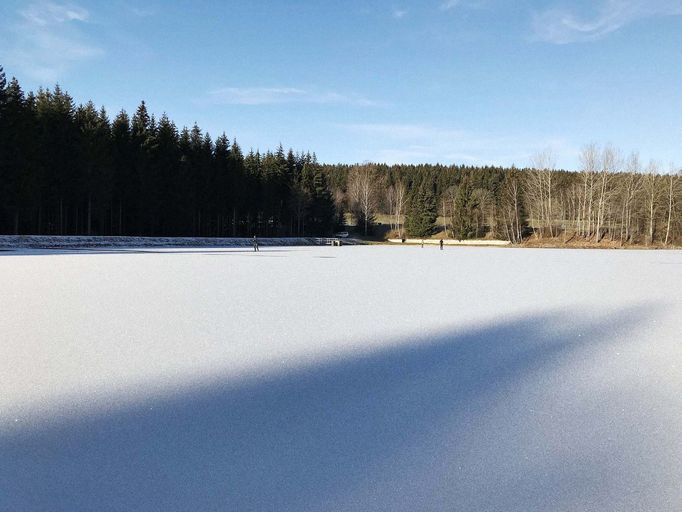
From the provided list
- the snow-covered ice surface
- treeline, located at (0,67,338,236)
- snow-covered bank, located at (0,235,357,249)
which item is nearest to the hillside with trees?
treeline, located at (0,67,338,236)

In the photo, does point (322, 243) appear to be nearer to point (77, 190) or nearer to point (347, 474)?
point (77, 190)

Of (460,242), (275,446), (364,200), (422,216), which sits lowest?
(275,446)

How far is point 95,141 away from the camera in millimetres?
44594

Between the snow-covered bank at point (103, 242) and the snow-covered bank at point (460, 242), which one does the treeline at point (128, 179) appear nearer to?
the snow-covered bank at point (103, 242)

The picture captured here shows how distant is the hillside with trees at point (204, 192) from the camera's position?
4109 cm

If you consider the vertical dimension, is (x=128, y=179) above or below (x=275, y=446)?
above

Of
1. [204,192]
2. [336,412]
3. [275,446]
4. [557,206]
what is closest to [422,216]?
[557,206]

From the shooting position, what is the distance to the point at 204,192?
56.7 metres

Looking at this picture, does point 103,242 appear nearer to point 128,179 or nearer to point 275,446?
point 128,179

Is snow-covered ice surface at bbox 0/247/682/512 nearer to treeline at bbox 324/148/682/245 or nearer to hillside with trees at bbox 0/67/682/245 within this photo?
hillside with trees at bbox 0/67/682/245

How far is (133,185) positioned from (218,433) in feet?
164

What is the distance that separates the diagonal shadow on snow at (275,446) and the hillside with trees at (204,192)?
4092 cm

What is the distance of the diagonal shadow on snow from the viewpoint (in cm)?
247

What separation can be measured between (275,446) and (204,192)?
5659 cm
